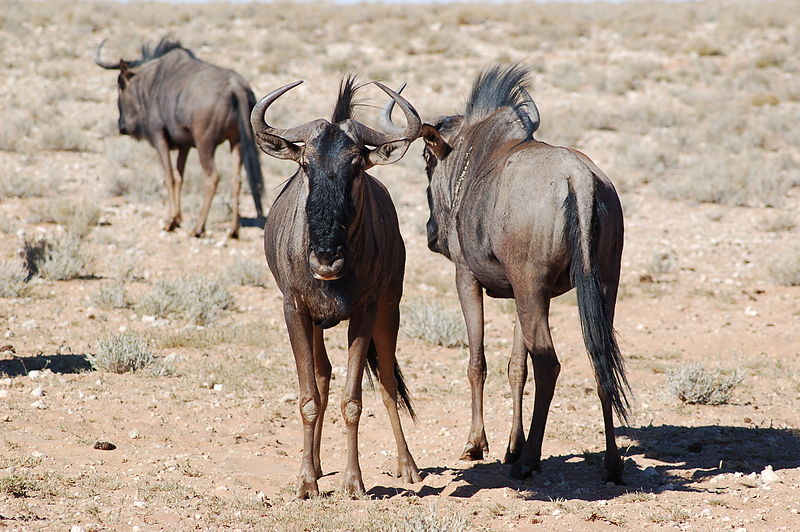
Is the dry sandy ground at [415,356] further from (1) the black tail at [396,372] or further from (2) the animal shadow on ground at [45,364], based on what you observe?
(1) the black tail at [396,372]

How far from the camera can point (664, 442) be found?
673cm

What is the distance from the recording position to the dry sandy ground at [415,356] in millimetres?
5270

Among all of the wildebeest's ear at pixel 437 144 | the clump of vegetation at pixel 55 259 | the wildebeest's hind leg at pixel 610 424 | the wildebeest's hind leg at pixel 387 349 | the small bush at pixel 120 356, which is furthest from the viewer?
the clump of vegetation at pixel 55 259

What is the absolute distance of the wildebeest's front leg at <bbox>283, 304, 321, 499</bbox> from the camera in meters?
5.41

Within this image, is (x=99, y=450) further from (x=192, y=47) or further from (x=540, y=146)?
(x=192, y=47)

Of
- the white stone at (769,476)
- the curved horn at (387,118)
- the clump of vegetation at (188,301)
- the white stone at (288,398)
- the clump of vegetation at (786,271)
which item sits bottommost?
the white stone at (288,398)

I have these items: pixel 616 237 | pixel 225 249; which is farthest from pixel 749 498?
pixel 225 249

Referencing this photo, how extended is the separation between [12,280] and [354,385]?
20.2 feet

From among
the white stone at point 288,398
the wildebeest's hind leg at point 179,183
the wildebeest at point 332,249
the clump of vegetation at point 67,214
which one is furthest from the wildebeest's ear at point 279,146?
the wildebeest's hind leg at point 179,183

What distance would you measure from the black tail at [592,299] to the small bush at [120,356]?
4.23m

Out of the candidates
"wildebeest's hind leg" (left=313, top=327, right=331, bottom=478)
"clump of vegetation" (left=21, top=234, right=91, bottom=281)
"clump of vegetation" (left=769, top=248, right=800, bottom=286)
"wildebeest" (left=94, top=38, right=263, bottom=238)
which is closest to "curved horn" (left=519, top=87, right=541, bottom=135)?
"wildebeest's hind leg" (left=313, top=327, right=331, bottom=478)

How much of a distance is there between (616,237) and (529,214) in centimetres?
62

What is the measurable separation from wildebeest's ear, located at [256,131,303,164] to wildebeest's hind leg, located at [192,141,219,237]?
330 inches

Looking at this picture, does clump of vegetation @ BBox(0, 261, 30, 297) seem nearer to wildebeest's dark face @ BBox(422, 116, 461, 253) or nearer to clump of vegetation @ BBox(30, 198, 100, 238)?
clump of vegetation @ BBox(30, 198, 100, 238)
